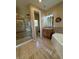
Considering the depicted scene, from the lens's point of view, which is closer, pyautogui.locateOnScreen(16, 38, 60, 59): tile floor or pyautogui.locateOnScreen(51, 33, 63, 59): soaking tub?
pyautogui.locateOnScreen(51, 33, 63, 59): soaking tub

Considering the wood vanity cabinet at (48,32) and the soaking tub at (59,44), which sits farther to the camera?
the wood vanity cabinet at (48,32)

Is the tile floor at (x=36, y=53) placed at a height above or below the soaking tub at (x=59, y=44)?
below

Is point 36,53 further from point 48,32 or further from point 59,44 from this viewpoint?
point 48,32

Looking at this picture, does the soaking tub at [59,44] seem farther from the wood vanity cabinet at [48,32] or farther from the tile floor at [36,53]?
the wood vanity cabinet at [48,32]

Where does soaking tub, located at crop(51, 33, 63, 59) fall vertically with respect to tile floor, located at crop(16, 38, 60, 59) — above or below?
above

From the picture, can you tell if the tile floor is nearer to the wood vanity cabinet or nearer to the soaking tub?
the soaking tub

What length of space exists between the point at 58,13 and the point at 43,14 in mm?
1457

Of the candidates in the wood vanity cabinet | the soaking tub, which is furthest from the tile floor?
the wood vanity cabinet

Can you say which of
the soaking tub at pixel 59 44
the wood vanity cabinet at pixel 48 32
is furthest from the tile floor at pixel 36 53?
the wood vanity cabinet at pixel 48 32

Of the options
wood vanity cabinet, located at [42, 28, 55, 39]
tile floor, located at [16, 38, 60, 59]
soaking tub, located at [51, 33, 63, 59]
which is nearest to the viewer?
soaking tub, located at [51, 33, 63, 59]

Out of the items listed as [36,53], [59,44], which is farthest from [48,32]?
[59,44]
